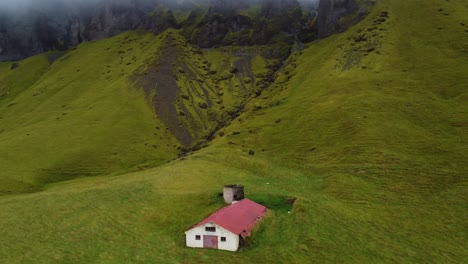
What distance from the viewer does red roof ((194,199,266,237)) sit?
5556cm

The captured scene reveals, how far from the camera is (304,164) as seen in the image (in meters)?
97.5

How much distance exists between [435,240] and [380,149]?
36.1m

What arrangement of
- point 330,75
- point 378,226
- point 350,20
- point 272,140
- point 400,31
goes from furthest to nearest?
point 350,20, point 400,31, point 330,75, point 272,140, point 378,226

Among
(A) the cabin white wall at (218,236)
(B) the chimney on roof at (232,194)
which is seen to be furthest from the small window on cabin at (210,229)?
(B) the chimney on roof at (232,194)

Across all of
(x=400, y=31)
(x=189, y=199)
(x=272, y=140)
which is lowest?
(x=272, y=140)

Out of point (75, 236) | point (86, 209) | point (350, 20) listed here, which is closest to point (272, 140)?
point (86, 209)

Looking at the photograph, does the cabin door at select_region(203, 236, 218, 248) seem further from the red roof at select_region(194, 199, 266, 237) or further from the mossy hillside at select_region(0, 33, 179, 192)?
the mossy hillside at select_region(0, 33, 179, 192)

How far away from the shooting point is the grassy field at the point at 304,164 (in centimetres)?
5662

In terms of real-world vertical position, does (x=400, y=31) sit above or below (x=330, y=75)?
above

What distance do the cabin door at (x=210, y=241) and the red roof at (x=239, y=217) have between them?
1841 mm

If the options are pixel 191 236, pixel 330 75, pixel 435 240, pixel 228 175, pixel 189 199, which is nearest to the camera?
pixel 191 236

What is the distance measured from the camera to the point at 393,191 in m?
77.6

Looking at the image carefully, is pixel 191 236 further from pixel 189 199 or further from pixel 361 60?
pixel 361 60

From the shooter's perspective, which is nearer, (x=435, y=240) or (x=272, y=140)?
(x=435, y=240)
